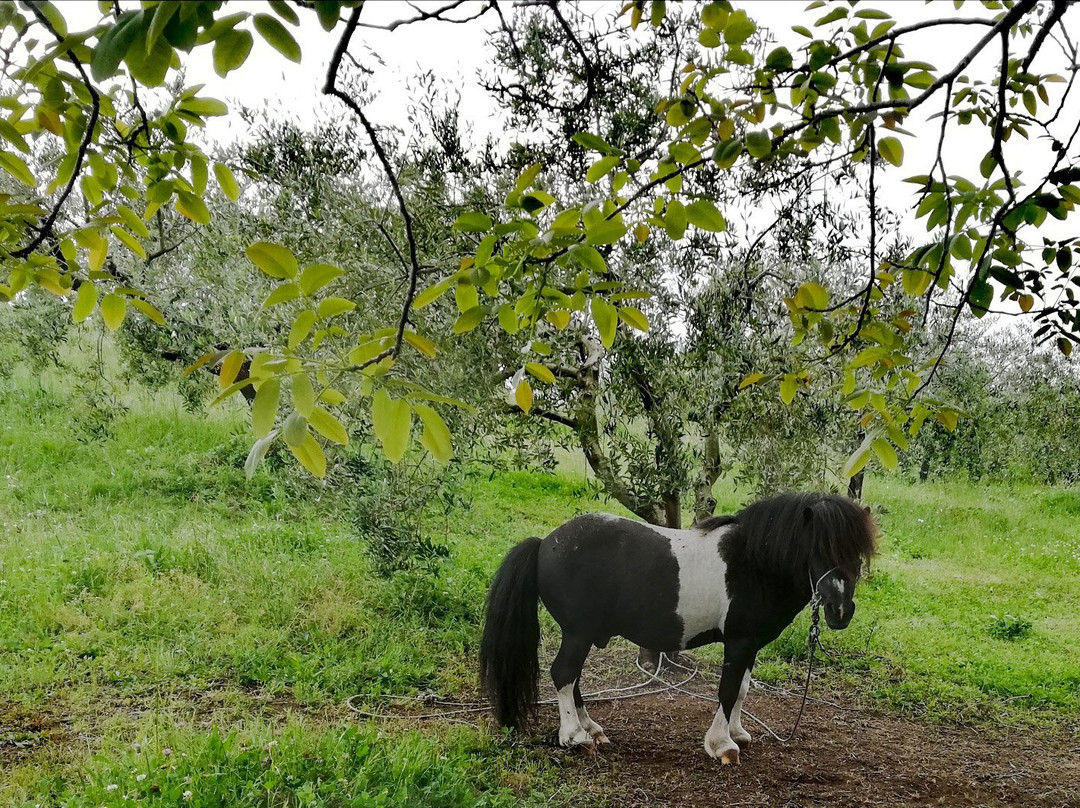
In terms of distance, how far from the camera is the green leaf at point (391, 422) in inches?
41.7

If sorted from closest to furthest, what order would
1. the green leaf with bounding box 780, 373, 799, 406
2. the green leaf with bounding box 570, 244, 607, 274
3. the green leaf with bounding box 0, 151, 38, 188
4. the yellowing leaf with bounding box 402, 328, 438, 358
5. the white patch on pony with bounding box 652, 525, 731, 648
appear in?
the yellowing leaf with bounding box 402, 328, 438, 358 < the green leaf with bounding box 570, 244, 607, 274 < the green leaf with bounding box 0, 151, 38, 188 < the green leaf with bounding box 780, 373, 799, 406 < the white patch on pony with bounding box 652, 525, 731, 648

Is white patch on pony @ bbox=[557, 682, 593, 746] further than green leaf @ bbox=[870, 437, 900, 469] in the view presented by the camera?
Yes

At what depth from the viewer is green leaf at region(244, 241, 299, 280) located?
112cm

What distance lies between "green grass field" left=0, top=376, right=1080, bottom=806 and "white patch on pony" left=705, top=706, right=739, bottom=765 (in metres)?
0.88

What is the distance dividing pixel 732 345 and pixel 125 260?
5.57m

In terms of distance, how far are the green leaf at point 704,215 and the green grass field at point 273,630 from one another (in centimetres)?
259

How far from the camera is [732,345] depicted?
4.78 m

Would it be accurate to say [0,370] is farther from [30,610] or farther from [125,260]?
[30,610]

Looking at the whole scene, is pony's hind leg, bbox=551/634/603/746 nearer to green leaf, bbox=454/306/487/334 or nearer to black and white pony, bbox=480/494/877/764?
black and white pony, bbox=480/494/877/764

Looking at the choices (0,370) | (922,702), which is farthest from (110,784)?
(0,370)

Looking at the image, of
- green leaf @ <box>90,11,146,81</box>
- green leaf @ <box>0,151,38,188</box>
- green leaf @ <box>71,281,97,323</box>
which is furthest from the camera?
green leaf @ <box>71,281,97,323</box>

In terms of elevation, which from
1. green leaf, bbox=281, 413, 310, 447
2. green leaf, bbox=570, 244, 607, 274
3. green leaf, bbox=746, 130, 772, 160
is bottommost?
green leaf, bbox=281, 413, 310, 447

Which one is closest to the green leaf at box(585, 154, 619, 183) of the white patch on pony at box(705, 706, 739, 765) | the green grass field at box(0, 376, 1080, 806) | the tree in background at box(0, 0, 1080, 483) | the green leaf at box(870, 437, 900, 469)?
the tree in background at box(0, 0, 1080, 483)

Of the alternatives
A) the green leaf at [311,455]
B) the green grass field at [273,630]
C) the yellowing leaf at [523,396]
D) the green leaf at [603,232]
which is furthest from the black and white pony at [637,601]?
the green leaf at [311,455]
